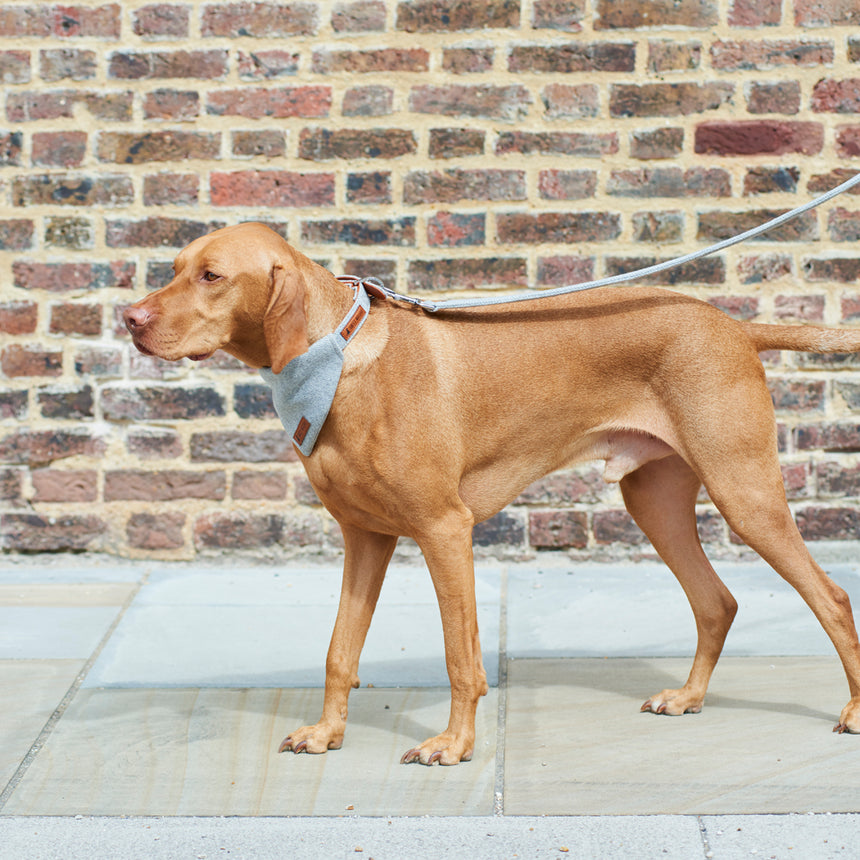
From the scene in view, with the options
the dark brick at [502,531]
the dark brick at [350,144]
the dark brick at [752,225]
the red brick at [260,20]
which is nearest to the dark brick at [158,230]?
the dark brick at [350,144]

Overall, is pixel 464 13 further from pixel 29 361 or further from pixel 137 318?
pixel 137 318

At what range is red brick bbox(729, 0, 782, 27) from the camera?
5438 mm

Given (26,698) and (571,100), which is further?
(571,100)

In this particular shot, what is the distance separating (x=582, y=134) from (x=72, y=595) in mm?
3243

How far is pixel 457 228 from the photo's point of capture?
18.2 feet

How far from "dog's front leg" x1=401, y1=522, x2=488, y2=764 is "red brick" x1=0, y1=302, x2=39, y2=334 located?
3.07m

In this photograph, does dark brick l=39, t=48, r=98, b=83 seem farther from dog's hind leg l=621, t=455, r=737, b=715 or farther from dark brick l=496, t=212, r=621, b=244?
dog's hind leg l=621, t=455, r=737, b=715

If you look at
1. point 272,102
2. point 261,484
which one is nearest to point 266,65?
point 272,102

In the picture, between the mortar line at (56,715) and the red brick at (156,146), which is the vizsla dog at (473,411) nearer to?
the mortar line at (56,715)

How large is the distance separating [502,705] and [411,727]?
1.12ft

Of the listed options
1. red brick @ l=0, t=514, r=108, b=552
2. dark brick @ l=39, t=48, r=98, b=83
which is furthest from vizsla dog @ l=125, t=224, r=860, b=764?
dark brick @ l=39, t=48, r=98, b=83

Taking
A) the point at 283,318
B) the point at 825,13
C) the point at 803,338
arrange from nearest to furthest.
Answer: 1. the point at 283,318
2. the point at 803,338
3. the point at 825,13

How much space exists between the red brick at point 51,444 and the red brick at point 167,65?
178 cm

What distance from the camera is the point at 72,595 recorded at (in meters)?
5.24
